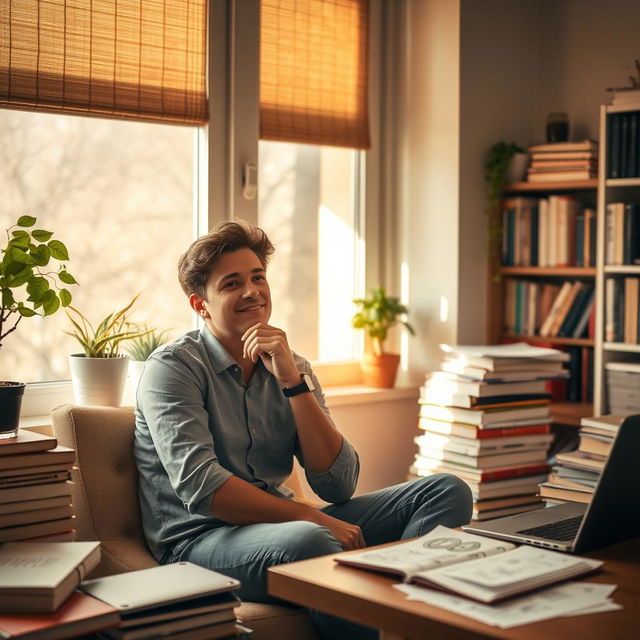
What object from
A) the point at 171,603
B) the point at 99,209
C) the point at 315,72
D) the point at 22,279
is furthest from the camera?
the point at 315,72

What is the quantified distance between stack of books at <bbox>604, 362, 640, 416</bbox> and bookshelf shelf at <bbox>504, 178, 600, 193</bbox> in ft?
2.28

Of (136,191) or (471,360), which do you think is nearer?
(136,191)

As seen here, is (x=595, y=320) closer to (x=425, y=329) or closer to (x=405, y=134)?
(x=425, y=329)

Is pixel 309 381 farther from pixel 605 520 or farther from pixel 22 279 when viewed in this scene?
A: pixel 605 520

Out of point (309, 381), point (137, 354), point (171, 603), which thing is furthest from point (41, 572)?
point (137, 354)

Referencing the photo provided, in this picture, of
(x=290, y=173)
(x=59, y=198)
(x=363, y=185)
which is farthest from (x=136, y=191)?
(x=363, y=185)

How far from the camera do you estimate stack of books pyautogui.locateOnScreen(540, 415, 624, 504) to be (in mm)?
2348

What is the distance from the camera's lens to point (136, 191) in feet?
10.7

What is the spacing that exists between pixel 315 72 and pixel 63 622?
2.53m

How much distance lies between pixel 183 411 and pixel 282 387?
0.99 ft

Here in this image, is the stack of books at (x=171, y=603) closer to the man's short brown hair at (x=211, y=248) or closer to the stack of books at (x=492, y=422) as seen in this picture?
Result: the man's short brown hair at (x=211, y=248)

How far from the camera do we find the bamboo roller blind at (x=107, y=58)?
2873 mm

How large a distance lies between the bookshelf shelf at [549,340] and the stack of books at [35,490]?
2230 mm

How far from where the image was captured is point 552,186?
378cm
